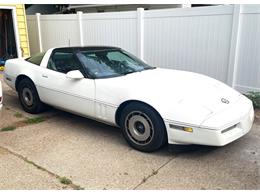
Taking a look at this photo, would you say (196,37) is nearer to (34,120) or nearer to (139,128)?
(139,128)

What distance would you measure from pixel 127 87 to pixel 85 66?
906 mm

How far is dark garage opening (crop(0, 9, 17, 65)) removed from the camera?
30.4 feet

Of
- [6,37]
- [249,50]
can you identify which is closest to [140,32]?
[249,50]

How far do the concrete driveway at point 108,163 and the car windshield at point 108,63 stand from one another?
3.07 ft

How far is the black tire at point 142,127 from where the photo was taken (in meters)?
3.38

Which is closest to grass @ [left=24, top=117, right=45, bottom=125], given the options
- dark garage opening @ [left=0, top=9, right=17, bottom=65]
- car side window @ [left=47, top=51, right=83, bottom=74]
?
car side window @ [left=47, top=51, right=83, bottom=74]

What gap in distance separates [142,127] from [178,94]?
2.02 ft

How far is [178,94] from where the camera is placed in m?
3.46

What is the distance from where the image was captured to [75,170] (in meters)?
3.18

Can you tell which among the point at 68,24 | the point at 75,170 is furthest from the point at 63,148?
the point at 68,24

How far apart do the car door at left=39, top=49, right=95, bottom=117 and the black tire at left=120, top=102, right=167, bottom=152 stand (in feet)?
2.09

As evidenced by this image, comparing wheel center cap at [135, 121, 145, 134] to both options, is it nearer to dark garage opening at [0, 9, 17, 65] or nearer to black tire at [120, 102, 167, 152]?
black tire at [120, 102, 167, 152]

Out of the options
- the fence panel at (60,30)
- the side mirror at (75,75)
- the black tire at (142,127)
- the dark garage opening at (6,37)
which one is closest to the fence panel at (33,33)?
the fence panel at (60,30)

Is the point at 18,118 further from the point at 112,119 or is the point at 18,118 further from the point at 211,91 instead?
the point at 211,91
